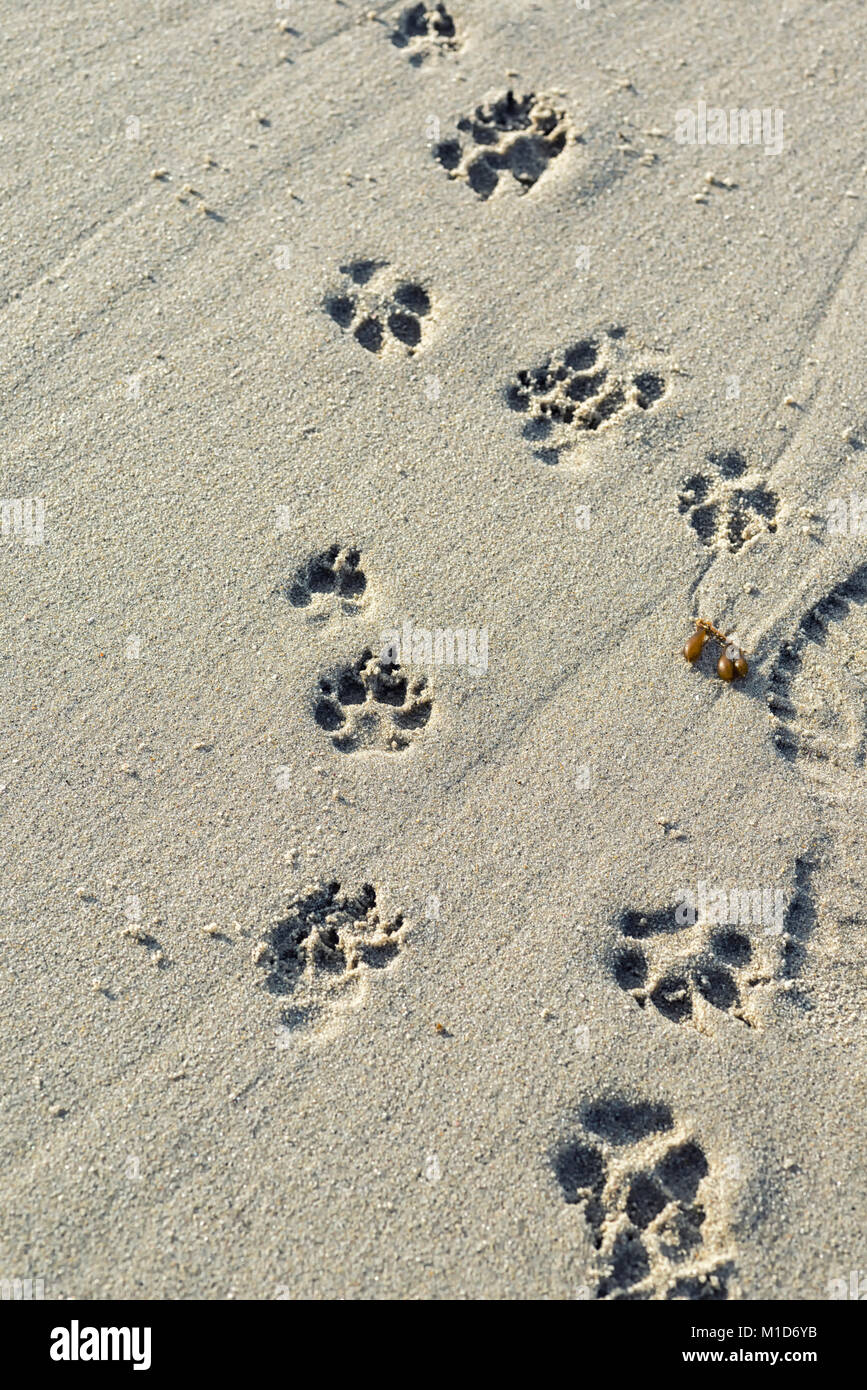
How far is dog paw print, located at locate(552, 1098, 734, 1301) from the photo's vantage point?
99.0 inches

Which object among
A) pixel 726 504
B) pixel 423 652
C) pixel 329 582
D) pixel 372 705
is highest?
pixel 726 504

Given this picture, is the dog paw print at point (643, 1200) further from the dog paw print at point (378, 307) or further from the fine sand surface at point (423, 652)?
the dog paw print at point (378, 307)

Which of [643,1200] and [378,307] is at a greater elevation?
[378,307]

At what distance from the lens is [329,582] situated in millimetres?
3281

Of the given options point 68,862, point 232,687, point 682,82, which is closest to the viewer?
point 68,862

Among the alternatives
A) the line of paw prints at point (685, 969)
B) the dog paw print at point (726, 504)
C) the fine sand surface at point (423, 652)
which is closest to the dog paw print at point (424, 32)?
the fine sand surface at point (423, 652)

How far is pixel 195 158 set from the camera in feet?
12.8

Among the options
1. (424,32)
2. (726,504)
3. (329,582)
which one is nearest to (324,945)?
(329,582)

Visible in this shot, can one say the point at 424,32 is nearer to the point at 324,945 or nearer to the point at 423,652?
the point at 423,652

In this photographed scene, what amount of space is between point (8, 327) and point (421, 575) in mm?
1552

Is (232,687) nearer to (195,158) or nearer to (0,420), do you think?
(0,420)

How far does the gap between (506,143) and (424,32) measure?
655 mm

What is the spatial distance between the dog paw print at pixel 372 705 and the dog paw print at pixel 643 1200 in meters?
1.05

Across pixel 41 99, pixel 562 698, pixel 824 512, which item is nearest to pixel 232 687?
pixel 562 698
